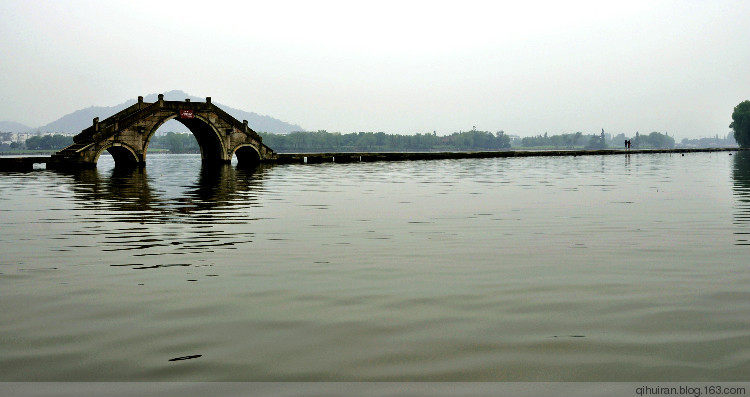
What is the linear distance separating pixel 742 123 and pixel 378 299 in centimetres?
16477

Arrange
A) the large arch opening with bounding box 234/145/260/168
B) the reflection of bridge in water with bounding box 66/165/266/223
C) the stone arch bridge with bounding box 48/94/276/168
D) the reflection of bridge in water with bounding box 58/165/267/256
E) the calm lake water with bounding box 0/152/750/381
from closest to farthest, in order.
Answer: the calm lake water with bounding box 0/152/750/381 < the reflection of bridge in water with bounding box 58/165/267/256 < the reflection of bridge in water with bounding box 66/165/266/223 < the stone arch bridge with bounding box 48/94/276/168 < the large arch opening with bounding box 234/145/260/168

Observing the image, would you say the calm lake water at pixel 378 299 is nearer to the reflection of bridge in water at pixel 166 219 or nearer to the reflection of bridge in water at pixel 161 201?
the reflection of bridge in water at pixel 166 219

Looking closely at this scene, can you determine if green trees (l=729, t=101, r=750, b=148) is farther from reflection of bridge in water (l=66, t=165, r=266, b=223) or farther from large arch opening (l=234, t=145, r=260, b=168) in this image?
reflection of bridge in water (l=66, t=165, r=266, b=223)

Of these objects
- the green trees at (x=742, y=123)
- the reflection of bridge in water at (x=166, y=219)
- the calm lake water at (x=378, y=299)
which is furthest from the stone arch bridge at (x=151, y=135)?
the green trees at (x=742, y=123)

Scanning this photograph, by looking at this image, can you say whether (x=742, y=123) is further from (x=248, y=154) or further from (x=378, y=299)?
(x=378, y=299)

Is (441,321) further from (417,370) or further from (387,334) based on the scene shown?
(417,370)

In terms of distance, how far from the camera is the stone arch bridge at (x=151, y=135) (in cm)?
5512

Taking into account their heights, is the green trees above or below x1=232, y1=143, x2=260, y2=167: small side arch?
above

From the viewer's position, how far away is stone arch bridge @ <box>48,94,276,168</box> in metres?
55.1

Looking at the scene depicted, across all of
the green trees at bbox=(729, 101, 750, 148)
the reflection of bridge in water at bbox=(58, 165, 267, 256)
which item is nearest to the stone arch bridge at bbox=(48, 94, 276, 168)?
the reflection of bridge in water at bbox=(58, 165, 267, 256)

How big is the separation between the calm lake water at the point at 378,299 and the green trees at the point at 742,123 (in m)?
152

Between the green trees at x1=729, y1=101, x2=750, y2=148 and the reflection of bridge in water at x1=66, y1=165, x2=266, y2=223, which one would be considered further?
the green trees at x1=729, y1=101, x2=750, y2=148

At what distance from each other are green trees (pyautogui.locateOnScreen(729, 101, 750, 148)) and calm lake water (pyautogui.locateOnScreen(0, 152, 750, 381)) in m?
152

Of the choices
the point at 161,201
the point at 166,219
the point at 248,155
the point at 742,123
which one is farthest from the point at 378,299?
the point at 742,123
